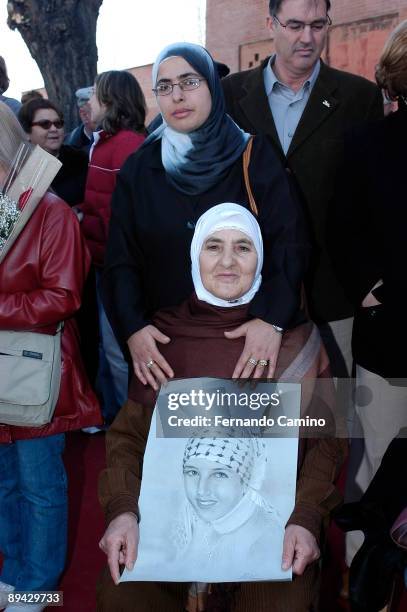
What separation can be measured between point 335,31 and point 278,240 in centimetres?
1206

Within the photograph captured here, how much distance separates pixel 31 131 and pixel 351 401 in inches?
113

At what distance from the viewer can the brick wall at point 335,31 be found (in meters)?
12.5

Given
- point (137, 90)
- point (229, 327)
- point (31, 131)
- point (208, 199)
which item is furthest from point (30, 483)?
point (31, 131)

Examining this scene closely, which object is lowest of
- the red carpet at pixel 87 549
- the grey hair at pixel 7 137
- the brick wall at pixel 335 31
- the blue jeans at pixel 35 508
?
the red carpet at pixel 87 549

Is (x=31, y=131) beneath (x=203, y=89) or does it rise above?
above

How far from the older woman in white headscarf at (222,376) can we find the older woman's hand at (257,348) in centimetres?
3

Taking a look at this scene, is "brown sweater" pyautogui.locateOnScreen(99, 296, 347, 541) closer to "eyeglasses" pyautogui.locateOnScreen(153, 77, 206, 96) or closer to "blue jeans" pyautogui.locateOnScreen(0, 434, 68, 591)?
"blue jeans" pyautogui.locateOnScreen(0, 434, 68, 591)

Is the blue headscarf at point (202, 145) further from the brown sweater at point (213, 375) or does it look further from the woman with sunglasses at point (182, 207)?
the brown sweater at point (213, 375)

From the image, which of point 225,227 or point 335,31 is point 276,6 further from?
point 335,31

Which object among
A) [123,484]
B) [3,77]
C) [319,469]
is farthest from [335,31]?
[123,484]

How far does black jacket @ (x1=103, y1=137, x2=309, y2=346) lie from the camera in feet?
7.14

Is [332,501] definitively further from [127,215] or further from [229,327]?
[127,215]

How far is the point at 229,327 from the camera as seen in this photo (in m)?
2.10

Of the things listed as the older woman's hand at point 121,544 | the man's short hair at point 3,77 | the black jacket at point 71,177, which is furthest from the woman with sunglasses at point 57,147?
the older woman's hand at point 121,544
